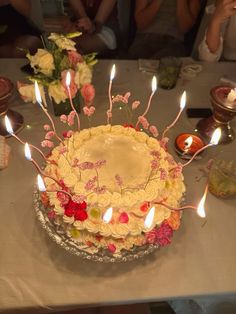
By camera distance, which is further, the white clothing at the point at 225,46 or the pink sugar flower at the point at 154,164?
the white clothing at the point at 225,46

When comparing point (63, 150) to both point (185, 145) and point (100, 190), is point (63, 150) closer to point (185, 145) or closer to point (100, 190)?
point (100, 190)

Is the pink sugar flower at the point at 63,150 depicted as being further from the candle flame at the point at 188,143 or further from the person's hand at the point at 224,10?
the person's hand at the point at 224,10

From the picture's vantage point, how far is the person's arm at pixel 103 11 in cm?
209

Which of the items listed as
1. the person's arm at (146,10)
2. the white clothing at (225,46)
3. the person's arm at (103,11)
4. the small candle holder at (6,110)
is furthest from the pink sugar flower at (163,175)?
the person's arm at (103,11)

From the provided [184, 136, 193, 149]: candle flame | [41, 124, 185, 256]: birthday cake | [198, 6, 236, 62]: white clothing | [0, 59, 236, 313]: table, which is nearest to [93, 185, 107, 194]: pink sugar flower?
[41, 124, 185, 256]: birthday cake

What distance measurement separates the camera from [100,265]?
99 centimetres

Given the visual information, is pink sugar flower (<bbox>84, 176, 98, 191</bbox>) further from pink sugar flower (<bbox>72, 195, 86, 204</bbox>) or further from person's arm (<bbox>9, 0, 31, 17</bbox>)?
person's arm (<bbox>9, 0, 31, 17</bbox>)

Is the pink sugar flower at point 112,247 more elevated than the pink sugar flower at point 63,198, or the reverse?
the pink sugar flower at point 63,198

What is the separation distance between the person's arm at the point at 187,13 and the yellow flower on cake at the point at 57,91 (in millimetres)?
1160

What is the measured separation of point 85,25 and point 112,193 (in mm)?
1456

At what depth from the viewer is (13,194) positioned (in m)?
1.12

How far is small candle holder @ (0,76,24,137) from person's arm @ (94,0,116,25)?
109cm

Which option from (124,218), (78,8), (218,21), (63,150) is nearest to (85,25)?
(78,8)

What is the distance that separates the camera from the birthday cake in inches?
36.5
